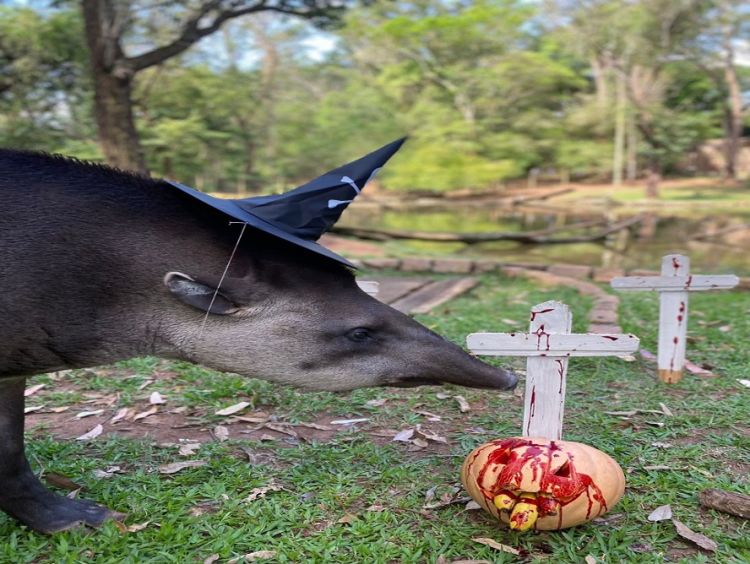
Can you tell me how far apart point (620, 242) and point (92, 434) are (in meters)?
12.5

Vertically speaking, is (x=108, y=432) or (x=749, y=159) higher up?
(x=749, y=159)

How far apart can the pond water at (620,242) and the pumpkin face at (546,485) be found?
8.03 m

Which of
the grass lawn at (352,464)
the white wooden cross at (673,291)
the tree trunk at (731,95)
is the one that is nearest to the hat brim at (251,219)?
the grass lawn at (352,464)

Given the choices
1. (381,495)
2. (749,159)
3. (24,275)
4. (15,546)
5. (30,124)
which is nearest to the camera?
(24,275)

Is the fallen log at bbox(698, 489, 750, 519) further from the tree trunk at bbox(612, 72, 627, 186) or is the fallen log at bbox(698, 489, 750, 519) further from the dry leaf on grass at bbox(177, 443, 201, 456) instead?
the tree trunk at bbox(612, 72, 627, 186)

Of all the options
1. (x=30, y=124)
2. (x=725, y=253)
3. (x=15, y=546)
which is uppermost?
(x=30, y=124)

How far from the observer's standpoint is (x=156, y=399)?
4230 millimetres

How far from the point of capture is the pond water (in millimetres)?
11414

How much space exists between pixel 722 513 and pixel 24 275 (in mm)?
2778

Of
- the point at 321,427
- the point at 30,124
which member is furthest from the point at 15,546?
the point at 30,124

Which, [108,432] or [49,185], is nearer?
[49,185]

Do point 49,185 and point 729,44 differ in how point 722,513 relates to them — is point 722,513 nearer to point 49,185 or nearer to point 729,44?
point 49,185

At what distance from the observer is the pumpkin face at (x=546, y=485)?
2.53 m

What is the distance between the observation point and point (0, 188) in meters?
2.43
